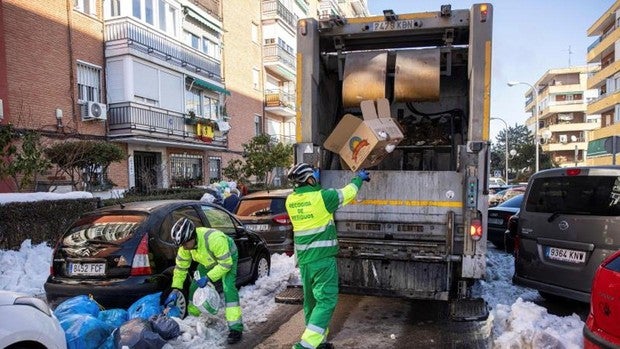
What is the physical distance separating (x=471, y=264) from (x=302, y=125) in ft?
7.86

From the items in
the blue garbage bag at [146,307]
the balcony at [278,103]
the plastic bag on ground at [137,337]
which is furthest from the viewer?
the balcony at [278,103]

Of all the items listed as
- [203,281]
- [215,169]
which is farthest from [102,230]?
[215,169]

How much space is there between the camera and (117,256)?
501 centimetres

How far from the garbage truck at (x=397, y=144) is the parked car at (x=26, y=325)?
2.89 meters

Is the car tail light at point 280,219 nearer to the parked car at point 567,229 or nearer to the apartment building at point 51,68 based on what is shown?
→ the parked car at point 567,229

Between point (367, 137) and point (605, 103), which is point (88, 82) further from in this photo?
point (605, 103)

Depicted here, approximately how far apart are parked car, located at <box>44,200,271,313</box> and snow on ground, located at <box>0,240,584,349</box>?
585mm

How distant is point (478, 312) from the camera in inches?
179

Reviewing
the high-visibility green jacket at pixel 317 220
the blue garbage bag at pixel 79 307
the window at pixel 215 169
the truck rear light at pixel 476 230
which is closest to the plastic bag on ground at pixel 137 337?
the blue garbage bag at pixel 79 307

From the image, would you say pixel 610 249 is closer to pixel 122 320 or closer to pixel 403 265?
pixel 403 265

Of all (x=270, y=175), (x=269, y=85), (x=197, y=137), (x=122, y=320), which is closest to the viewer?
(x=122, y=320)

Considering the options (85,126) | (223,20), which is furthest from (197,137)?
(223,20)

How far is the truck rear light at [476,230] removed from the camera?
485 centimetres

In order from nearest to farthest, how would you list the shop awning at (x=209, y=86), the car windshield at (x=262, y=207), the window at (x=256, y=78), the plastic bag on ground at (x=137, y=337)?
the plastic bag on ground at (x=137, y=337), the car windshield at (x=262, y=207), the shop awning at (x=209, y=86), the window at (x=256, y=78)
